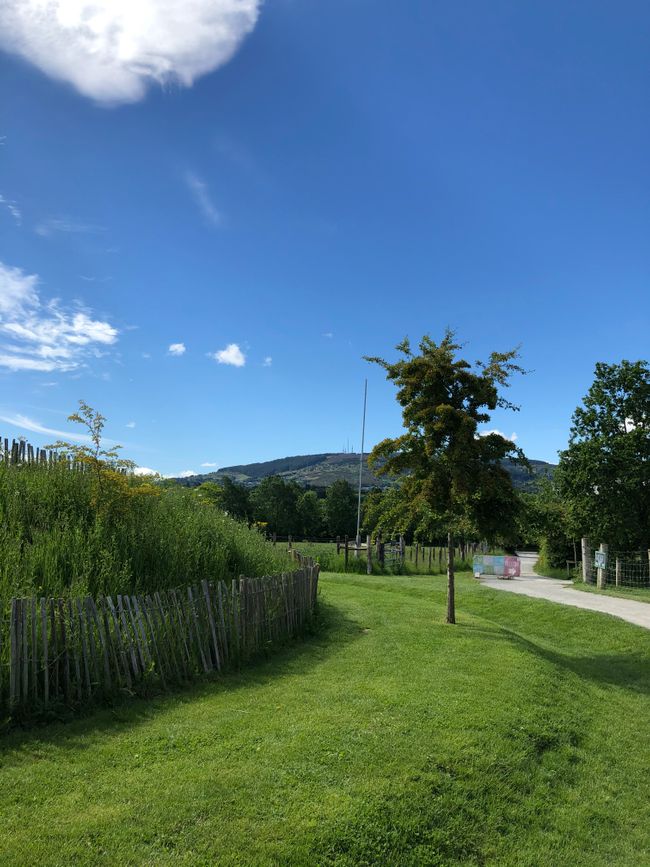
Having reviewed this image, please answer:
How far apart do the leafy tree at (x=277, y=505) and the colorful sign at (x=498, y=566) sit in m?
48.3

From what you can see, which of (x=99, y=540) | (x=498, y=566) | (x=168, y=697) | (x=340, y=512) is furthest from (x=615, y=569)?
(x=340, y=512)

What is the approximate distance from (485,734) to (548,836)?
1351mm

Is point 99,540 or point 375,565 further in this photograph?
point 375,565

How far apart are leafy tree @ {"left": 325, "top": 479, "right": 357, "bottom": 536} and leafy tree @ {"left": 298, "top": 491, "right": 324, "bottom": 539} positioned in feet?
4.83

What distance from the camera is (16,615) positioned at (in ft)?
19.3

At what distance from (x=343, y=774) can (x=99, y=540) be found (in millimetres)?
5437

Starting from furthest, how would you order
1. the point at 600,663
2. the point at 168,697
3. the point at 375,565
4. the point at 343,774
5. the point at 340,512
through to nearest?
the point at 340,512, the point at 375,565, the point at 600,663, the point at 168,697, the point at 343,774

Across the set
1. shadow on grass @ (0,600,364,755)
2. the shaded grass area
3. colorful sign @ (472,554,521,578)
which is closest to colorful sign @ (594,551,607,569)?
the shaded grass area

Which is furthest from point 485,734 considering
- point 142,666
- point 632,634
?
point 632,634

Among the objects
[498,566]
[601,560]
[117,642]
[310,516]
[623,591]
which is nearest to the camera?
[117,642]

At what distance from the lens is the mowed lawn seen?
3.95 meters

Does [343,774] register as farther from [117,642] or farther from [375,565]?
[375,565]

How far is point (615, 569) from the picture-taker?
2541cm

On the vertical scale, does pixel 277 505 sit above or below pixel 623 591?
above
